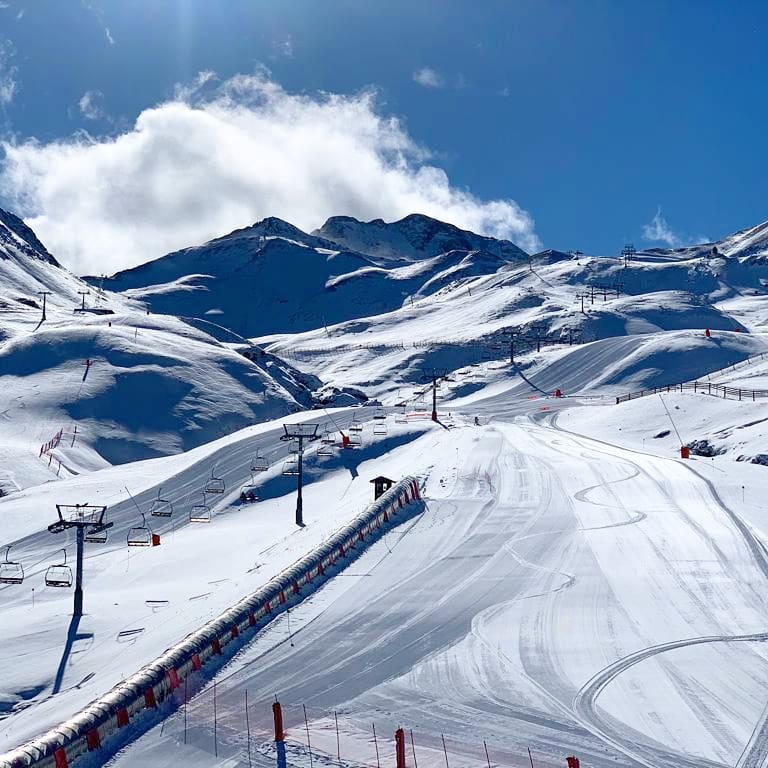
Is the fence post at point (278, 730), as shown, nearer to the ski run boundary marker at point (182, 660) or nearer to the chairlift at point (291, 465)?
the ski run boundary marker at point (182, 660)

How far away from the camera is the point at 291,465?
179 feet

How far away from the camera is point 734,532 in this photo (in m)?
30.4

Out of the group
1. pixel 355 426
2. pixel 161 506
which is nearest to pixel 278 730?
pixel 161 506

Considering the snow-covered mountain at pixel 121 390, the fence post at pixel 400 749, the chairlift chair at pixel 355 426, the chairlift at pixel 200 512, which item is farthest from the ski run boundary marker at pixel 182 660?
the snow-covered mountain at pixel 121 390

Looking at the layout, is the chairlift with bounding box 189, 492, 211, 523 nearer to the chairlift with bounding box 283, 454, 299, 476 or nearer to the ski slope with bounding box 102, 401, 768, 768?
the chairlift with bounding box 283, 454, 299, 476

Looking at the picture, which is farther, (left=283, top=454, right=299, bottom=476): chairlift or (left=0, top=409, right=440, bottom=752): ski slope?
(left=283, top=454, right=299, bottom=476): chairlift

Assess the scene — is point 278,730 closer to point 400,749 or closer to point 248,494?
point 400,749

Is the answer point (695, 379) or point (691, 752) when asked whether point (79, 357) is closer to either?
point (695, 379)

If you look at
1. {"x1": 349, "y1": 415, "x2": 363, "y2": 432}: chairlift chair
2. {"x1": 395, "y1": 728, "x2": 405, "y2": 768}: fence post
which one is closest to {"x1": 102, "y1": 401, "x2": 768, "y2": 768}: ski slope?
{"x1": 395, "y1": 728, "x2": 405, "y2": 768}: fence post

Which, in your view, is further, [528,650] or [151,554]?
[151,554]

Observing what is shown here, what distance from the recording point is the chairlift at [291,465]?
53.6 metres

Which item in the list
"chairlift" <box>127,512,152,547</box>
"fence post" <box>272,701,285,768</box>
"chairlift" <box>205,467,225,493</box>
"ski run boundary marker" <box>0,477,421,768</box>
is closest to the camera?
"ski run boundary marker" <box>0,477,421,768</box>

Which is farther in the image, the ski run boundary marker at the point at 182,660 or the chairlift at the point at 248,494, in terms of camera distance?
the chairlift at the point at 248,494

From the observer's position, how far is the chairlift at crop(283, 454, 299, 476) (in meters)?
53.6
